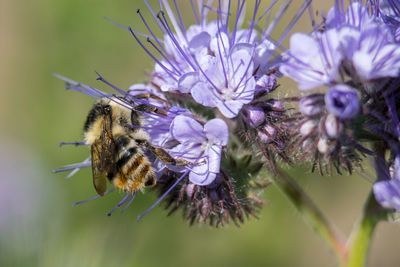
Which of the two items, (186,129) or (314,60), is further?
(186,129)

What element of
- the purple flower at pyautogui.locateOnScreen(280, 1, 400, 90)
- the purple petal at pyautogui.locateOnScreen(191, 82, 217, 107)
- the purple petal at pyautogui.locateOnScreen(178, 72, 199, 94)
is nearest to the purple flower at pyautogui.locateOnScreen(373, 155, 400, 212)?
the purple flower at pyautogui.locateOnScreen(280, 1, 400, 90)

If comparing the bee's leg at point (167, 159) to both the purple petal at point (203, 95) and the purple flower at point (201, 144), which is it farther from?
the purple petal at point (203, 95)

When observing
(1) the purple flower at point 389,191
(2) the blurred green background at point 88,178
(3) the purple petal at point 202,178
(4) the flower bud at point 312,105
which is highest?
(4) the flower bud at point 312,105

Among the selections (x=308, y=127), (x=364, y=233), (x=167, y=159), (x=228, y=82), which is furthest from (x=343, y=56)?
(x=364, y=233)

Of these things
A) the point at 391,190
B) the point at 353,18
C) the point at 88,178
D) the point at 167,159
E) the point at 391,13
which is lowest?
the point at 88,178

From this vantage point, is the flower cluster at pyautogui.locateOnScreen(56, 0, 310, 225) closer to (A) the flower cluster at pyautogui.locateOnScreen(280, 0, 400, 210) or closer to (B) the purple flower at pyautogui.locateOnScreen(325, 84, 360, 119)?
(A) the flower cluster at pyautogui.locateOnScreen(280, 0, 400, 210)

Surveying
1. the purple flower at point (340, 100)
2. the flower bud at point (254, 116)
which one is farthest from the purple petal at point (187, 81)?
the purple flower at point (340, 100)

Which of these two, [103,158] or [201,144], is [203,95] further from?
[103,158]

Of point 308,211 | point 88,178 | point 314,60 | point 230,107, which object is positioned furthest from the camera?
point 88,178
